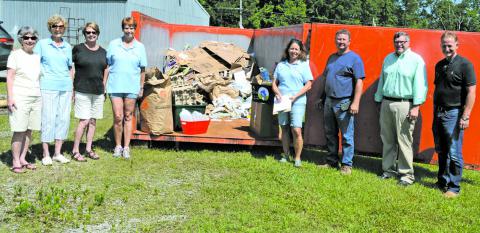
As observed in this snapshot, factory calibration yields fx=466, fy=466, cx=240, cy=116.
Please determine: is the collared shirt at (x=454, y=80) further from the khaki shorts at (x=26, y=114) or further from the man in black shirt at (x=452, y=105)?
the khaki shorts at (x=26, y=114)

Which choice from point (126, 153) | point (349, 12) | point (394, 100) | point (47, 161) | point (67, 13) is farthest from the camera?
point (349, 12)

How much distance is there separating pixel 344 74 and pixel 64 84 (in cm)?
349

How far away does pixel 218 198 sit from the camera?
16.5 feet

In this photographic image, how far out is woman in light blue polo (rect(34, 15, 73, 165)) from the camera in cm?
562

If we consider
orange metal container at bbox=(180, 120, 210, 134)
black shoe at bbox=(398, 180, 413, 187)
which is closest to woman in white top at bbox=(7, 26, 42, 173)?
orange metal container at bbox=(180, 120, 210, 134)

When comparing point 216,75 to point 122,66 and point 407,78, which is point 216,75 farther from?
point 407,78

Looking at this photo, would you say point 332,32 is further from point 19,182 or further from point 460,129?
point 19,182

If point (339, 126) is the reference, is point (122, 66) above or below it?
above

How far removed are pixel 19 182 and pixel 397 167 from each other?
15.3 ft

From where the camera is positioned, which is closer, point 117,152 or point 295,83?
point 295,83

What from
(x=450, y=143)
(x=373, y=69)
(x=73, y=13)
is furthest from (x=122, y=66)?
(x=73, y=13)

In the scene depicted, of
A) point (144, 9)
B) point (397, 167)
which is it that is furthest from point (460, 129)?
point (144, 9)

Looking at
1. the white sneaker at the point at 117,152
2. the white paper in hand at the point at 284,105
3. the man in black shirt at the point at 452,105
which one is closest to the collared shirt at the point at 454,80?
the man in black shirt at the point at 452,105

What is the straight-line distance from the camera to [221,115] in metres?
8.88
